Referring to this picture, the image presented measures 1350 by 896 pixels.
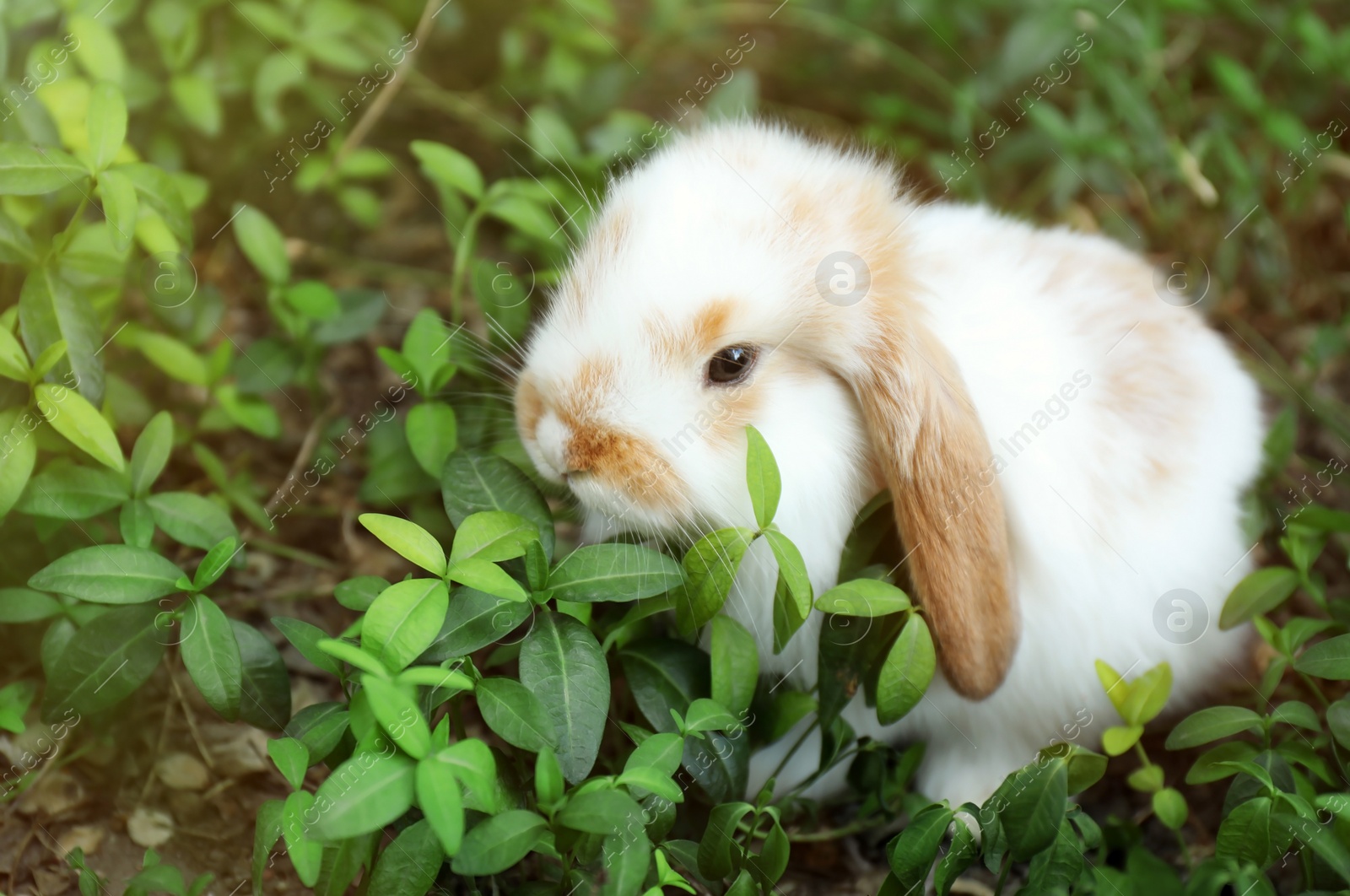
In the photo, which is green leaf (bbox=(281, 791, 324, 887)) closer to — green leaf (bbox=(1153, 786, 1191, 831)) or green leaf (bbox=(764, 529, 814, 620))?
green leaf (bbox=(764, 529, 814, 620))

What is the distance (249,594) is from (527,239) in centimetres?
127

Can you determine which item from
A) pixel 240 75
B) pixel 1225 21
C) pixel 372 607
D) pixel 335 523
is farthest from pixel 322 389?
pixel 1225 21

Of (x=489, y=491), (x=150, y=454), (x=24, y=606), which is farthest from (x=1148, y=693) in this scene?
(x=24, y=606)

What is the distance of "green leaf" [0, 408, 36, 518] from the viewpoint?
190 centimetres

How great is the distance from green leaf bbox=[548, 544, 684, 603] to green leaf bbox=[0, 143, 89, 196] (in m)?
1.27

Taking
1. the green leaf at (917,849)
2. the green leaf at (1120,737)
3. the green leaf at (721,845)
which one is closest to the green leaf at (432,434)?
the green leaf at (721,845)

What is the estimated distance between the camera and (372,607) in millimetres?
1670

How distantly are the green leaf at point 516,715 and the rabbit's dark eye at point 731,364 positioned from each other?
2.38ft

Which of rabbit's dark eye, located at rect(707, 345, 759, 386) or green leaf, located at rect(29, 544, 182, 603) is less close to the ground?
green leaf, located at rect(29, 544, 182, 603)

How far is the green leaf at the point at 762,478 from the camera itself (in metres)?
1.82

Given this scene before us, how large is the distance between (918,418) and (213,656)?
4.60 feet

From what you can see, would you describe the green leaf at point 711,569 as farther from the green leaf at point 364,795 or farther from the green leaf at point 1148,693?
the green leaf at point 1148,693

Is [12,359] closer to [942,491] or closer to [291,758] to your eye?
[291,758]

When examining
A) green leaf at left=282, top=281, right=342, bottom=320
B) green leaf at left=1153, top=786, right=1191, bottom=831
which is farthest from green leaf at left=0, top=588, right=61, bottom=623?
green leaf at left=1153, top=786, right=1191, bottom=831
